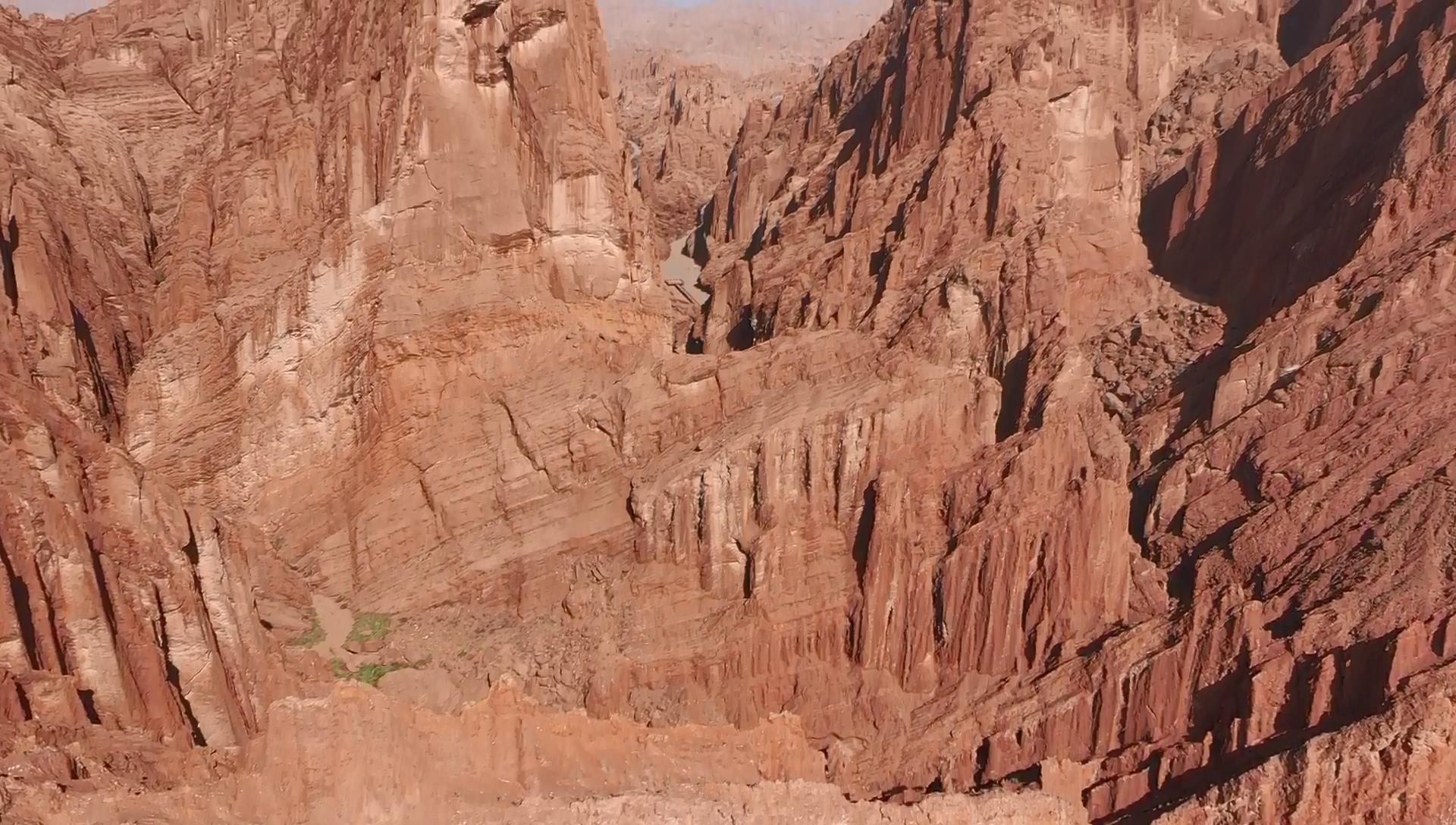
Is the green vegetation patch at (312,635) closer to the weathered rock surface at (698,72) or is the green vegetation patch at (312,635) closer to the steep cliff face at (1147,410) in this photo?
the steep cliff face at (1147,410)

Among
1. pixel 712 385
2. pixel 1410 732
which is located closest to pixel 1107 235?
pixel 712 385

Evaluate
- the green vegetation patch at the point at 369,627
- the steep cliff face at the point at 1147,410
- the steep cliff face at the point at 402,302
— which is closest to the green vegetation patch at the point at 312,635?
the green vegetation patch at the point at 369,627

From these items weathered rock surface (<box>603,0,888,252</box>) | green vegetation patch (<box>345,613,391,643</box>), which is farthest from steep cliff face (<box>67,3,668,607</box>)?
weathered rock surface (<box>603,0,888,252</box>)

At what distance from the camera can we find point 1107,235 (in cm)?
4703

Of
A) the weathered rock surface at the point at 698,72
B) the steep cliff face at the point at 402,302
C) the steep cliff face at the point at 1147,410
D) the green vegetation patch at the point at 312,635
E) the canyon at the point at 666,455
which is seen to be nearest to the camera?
the canyon at the point at 666,455

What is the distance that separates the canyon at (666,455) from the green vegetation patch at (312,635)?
10 centimetres

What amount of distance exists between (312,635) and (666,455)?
9.93 m

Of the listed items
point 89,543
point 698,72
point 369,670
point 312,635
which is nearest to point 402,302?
point 312,635

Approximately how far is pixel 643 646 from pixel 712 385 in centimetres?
745

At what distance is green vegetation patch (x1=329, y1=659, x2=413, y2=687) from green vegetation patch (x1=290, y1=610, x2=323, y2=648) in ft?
2.60

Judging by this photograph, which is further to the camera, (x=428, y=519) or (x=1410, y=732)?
(x=428, y=519)

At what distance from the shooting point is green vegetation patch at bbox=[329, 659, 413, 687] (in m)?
36.3

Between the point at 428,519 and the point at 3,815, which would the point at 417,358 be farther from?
the point at 3,815

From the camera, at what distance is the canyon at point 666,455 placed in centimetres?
2934
